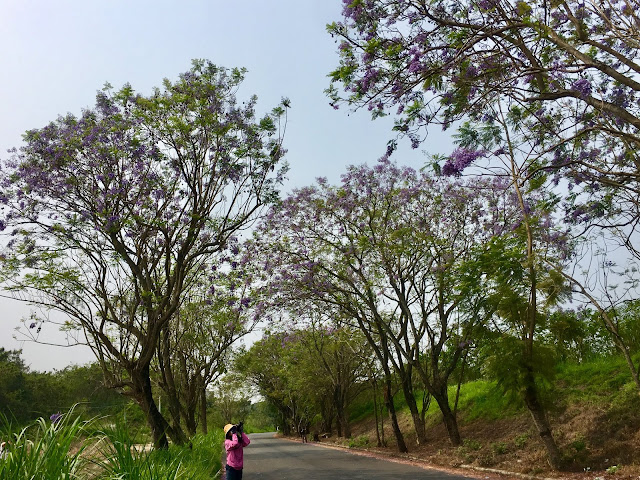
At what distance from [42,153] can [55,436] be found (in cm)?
933

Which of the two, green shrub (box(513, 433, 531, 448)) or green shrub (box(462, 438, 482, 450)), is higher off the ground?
green shrub (box(513, 433, 531, 448))

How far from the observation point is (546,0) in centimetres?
615

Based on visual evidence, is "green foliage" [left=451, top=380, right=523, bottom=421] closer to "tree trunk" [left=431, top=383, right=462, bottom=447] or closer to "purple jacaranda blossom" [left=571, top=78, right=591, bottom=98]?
"tree trunk" [left=431, top=383, right=462, bottom=447]

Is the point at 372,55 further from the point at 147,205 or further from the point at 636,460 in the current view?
the point at 636,460

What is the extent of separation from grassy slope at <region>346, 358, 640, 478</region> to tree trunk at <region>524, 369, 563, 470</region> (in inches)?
12.2

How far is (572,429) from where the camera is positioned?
12.4 metres

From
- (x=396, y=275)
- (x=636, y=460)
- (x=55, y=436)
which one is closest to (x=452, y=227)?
(x=396, y=275)

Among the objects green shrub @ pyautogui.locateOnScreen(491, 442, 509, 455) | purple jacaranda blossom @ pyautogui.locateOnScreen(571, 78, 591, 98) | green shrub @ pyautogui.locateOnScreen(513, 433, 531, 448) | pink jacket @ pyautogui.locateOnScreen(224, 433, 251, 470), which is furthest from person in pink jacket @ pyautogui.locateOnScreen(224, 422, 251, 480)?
purple jacaranda blossom @ pyautogui.locateOnScreen(571, 78, 591, 98)

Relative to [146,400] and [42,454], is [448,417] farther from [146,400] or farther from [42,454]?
[42,454]

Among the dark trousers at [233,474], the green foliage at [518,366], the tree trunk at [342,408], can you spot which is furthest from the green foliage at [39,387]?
the green foliage at [518,366]

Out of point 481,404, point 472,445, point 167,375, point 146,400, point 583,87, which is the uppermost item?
point 583,87

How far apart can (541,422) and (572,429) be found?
9.25 ft

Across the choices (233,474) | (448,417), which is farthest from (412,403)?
(233,474)

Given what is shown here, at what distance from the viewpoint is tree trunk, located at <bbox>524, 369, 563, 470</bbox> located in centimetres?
1019
